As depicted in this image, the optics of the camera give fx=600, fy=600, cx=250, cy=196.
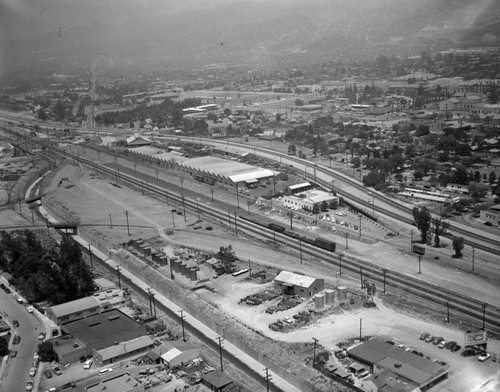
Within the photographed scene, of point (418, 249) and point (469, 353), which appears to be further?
point (418, 249)

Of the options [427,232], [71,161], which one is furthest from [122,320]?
[71,161]

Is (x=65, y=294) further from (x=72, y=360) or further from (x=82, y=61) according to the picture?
(x=82, y=61)

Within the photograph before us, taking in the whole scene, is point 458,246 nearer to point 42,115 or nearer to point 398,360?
point 398,360

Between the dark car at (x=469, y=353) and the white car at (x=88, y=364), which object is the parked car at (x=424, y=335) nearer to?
the dark car at (x=469, y=353)

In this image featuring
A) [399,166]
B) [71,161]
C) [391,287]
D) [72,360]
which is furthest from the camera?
[71,161]

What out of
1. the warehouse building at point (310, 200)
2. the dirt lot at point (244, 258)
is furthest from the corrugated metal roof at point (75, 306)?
the warehouse building at point (310, 200)

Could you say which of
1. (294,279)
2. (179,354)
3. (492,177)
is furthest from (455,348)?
(492,177)
